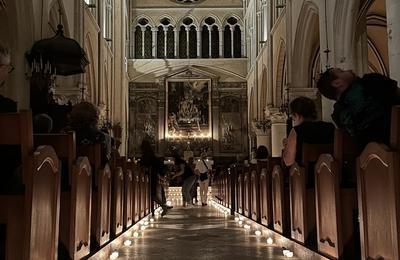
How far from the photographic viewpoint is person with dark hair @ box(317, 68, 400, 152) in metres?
3.23

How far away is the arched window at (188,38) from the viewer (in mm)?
29473

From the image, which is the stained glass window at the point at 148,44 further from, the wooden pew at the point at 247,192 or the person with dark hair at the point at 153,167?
the wooden pew at the point at 247,192

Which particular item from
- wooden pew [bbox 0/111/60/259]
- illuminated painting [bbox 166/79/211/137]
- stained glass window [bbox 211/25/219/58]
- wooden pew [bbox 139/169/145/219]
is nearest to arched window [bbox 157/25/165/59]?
illuminated painting [bbox 166/79/211/137]

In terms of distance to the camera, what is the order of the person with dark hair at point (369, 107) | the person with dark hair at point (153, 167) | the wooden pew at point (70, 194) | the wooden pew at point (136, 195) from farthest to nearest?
the person with dark hair at point (153, 167)
the wooden pew at point (136, 195)
the wooden pew at point (70, 194)
the person with dark hair at point (369, 107)

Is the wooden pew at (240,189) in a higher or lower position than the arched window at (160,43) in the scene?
lower

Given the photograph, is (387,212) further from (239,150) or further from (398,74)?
(239,150)

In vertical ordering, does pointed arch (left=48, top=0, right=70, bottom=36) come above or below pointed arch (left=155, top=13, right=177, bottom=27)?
below

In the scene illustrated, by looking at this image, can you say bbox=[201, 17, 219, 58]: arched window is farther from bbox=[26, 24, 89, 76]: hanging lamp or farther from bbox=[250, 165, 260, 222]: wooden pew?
bbox=[250, 165, 260, 222]: wooden pew

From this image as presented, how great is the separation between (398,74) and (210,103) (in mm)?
21342

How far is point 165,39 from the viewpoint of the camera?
29.5 meters

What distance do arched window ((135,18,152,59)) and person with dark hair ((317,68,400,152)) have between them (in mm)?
26525

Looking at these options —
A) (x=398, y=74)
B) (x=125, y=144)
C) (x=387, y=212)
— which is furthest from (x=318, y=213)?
(x=125, y=144)

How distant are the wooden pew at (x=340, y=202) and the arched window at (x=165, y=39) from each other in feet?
86.2

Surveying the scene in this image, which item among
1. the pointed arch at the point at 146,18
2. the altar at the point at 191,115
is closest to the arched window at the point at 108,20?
the pointed arch at the point at 146,18
